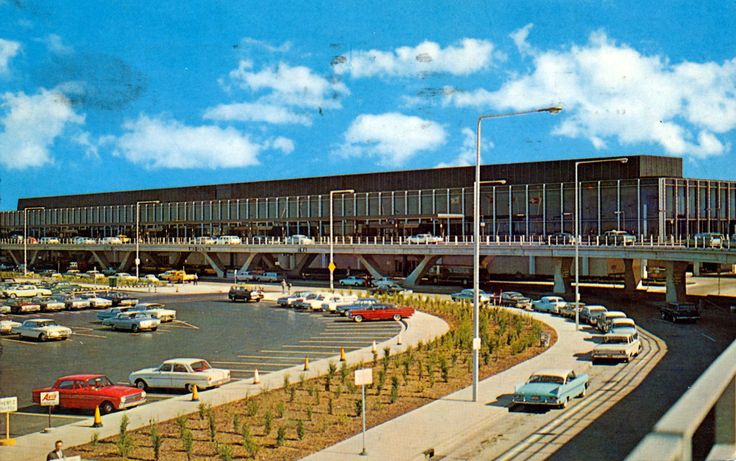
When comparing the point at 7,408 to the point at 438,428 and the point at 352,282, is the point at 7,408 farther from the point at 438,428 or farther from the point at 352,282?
the point at 352,282

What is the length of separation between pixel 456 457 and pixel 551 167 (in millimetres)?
71045

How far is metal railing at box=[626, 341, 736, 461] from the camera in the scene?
7.20 feet

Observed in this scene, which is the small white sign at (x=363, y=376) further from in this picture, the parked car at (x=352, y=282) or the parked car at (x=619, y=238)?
the parked car at (x=352, y=282)

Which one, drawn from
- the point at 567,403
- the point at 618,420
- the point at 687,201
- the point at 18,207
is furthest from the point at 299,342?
the point at 18,207

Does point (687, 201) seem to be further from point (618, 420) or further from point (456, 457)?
point (456, 457)

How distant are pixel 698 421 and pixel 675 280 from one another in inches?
2232

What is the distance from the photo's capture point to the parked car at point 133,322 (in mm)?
42250

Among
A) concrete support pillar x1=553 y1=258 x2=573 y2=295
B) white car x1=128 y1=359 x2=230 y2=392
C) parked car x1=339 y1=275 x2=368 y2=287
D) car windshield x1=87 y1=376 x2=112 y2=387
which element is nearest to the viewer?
car windshield x1=87 y1=376 x2=112 y2=387

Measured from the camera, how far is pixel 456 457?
1712 cm

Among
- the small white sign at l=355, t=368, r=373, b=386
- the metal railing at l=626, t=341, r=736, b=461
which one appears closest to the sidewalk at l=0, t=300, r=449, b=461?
the small white sign at l=355, t=368, r=373, b=386

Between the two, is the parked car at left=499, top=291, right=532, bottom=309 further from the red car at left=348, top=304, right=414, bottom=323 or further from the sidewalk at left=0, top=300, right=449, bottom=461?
the sidewalk at left=0, top=300, right=449, bottom=461

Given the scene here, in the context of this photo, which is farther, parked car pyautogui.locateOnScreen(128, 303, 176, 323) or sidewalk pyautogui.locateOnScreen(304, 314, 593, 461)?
parked car pyautogui.locateOnScreen(128, 303, 176, 323)

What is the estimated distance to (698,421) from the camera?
8.21 feet

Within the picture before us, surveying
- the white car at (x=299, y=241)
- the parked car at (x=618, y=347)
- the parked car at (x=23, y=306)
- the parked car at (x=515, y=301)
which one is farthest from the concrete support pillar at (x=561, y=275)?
the parked car at (x=23, y=306)
